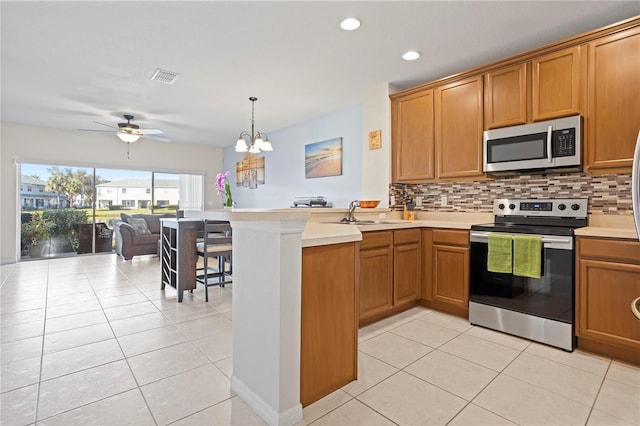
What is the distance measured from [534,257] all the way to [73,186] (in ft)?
25.8

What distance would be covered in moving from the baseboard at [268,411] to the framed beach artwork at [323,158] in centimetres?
372

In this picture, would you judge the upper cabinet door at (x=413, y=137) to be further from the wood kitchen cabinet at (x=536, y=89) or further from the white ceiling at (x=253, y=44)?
the wood kitchen cabinet at (x=536, y=89)

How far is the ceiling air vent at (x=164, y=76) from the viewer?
3.55m

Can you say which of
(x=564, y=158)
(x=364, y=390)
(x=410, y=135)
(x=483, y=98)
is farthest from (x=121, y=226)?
(x=564, y=158)

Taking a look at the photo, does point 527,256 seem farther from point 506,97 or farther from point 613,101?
point 506,97

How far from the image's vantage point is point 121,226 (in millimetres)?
6148

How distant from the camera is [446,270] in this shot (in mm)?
3090

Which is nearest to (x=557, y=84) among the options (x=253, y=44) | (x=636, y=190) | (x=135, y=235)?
(x=636, y=190)

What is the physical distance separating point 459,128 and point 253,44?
2189mm

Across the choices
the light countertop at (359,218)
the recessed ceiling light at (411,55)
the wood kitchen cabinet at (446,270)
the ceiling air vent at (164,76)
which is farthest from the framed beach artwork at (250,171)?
the wood kitchen cabinet at (446,270)

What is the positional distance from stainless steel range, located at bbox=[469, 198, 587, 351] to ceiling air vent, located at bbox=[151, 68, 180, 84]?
358cm

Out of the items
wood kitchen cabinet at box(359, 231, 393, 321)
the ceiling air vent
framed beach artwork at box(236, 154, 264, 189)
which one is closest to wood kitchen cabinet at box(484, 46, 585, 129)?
wood kitchen cabinet at box(359, 231, 393, 321)

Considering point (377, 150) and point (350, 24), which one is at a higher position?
point (350, 24)

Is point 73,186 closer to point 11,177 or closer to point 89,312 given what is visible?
point 11,177
